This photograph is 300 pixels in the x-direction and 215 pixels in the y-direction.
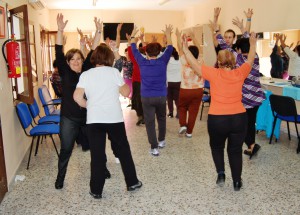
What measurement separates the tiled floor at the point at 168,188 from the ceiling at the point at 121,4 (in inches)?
232

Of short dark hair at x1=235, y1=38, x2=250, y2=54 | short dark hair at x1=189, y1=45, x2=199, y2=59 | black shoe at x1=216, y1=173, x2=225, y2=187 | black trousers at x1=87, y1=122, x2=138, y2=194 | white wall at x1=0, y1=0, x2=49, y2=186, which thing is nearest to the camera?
black trousers at x1=87, y1=122, x2=138, y2=194

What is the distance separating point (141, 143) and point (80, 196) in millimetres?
1846

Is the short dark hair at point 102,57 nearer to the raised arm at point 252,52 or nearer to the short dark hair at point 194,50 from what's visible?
the raised arm at point 252,52

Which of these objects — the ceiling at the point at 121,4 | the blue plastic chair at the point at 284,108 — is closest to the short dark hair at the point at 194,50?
the blue plastic chair at the point at 284,108

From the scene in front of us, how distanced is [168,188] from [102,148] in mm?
859

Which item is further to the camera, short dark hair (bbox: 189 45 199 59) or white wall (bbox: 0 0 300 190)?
short dark hair (bbox: 189 45 199 59)

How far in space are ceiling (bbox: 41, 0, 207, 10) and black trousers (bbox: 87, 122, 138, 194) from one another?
22.6ft

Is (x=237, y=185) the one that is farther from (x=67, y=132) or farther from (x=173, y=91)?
(x=173, y=91)

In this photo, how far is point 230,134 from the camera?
2859 mm

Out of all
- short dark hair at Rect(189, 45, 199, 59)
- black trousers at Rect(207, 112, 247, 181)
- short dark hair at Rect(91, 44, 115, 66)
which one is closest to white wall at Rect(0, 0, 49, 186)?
short dark hair at Rect(91, 44, 115, 66)

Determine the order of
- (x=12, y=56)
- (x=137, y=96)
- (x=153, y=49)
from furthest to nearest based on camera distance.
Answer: (x=137, y=96) → (x=153, y=49) → (x=12, y=56)

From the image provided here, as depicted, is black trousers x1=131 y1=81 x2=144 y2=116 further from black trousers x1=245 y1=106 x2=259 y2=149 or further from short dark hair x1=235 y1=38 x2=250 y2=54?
short dark hair x1=235 y1=38 x2=250 y2=54

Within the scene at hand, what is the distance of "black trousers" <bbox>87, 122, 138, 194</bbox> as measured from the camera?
8.86 ft

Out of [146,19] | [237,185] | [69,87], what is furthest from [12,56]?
[146,19]
